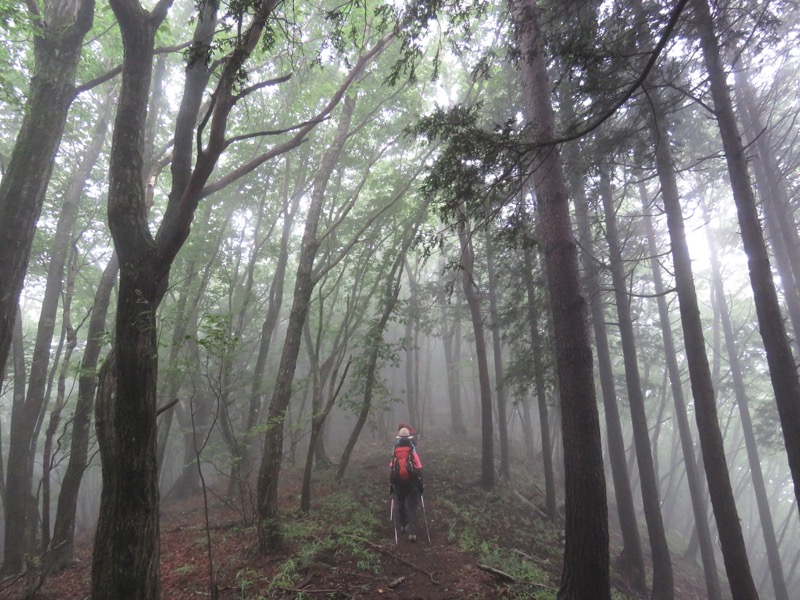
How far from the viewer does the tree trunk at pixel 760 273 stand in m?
6.19

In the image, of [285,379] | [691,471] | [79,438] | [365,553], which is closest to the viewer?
[365,553]

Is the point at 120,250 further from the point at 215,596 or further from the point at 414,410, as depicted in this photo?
the point at 414,410

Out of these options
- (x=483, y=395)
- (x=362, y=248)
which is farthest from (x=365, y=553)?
(x=362, y=248)

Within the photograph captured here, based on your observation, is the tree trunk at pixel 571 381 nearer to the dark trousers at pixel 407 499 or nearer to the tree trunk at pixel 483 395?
the dark trousers at pixel 407 499

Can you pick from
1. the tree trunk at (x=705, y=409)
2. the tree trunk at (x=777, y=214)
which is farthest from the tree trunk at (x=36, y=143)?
the tree trunk at (x=777, y=214)

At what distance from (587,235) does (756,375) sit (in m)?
20.1

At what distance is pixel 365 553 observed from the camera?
6.91 meters

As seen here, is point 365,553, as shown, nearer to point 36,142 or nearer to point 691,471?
point 36,142

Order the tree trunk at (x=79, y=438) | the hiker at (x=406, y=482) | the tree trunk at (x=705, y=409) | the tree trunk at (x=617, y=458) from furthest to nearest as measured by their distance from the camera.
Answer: the tree trunk at (x=617, y=458), the hiker at (x=406, y=482), the tree trunk at (x=79, y=438), the tree trunk at (x=705, y=409)

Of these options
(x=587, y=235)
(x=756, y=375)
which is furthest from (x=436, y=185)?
(x=756, y=375)

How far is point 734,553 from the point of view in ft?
22.8

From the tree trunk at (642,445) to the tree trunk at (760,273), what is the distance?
8.23 feet

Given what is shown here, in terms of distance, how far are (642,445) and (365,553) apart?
762 centimetres

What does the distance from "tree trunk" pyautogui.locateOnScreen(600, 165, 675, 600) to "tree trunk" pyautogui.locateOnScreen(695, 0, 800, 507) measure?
98.7 inches
